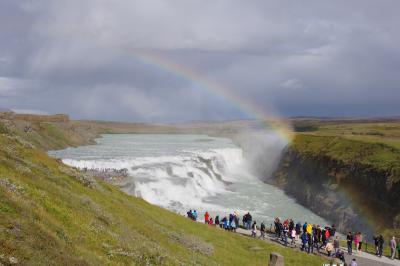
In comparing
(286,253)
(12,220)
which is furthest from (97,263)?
(286,253)

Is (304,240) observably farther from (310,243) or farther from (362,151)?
(362,151)

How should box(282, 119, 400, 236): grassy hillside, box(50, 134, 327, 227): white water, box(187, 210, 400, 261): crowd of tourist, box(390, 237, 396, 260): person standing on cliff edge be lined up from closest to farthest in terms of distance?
box(187, 210, 400, 261): crowd of tourist, box(390, 237, 396, 260): person standing on cliff edge, box(282, 119, 400, 236): grassy hillside, box(50, 134, 327, 227): white water

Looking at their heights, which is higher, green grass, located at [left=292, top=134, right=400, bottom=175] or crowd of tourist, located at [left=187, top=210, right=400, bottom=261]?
green grass, located at [left=292, top=134, right=400, bottom=175]

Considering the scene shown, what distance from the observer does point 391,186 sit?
49469mm

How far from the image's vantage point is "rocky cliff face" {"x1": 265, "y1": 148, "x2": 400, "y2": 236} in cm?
4903

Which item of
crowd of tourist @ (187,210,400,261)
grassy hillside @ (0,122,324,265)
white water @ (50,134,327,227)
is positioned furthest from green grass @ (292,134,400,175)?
grassy hillside @ (0,122,324,265)

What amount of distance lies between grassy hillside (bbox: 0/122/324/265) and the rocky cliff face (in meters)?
24.4

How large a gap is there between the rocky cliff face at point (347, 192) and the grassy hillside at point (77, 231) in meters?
24.4

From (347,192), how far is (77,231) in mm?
50761

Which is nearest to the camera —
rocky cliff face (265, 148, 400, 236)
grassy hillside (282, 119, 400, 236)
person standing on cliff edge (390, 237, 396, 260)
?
person standing on cliff edge (390, 237, 396, 260)

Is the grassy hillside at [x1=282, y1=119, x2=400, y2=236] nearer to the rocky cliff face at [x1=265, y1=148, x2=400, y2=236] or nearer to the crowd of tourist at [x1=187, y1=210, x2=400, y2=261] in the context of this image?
the rocky cliff face at [x1=265, y1=148, x2=400, y2=236]

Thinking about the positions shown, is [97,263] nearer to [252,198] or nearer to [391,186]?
A: [391,186]

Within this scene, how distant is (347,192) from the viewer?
57656mm

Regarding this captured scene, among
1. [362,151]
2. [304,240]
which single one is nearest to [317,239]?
[304,240]
